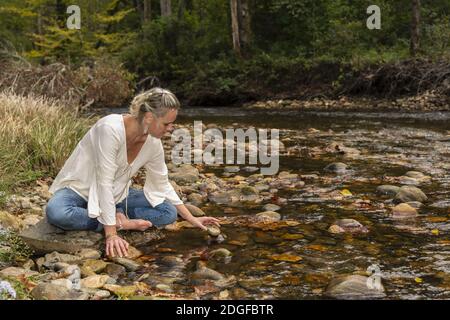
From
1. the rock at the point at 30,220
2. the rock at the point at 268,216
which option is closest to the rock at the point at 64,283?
the rock at the point at 30,220

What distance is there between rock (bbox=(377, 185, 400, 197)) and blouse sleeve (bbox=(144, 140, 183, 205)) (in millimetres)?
2251

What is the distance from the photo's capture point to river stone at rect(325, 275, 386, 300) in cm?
316

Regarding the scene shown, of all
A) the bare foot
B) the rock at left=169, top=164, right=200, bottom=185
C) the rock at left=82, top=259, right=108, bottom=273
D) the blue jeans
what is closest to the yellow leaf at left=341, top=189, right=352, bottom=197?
the rock at left=169, top=164, right=200, bottom=185

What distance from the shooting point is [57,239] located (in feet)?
12.8

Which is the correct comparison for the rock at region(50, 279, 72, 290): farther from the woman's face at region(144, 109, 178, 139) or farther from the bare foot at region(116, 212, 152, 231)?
the woman's face at region(144, 109, 178, 139)

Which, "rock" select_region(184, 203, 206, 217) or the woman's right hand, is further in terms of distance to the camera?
"rock" select_region(184, 203, 206, 217)

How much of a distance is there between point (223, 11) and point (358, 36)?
598 centimetres

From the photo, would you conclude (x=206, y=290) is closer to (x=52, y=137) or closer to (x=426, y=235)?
(x=426, y=235)

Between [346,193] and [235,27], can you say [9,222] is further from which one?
[235,27]

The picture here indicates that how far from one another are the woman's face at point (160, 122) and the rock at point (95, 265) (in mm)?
869

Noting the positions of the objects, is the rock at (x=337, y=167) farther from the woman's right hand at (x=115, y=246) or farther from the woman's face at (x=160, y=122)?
the woman's right hand at (x=115, y=246)

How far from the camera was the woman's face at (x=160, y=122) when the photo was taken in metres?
3.67

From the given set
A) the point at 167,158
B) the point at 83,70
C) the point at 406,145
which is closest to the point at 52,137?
the point at 167,158

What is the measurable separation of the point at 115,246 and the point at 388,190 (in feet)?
9.57
